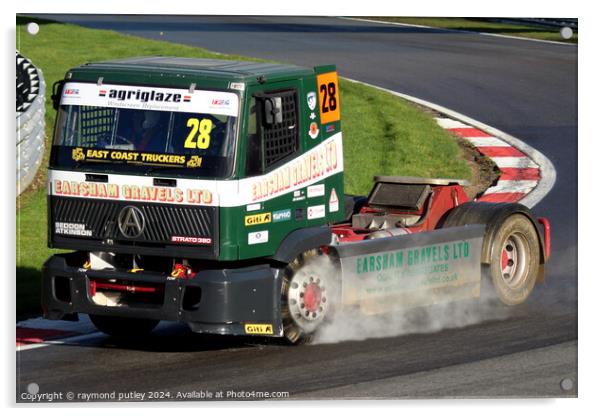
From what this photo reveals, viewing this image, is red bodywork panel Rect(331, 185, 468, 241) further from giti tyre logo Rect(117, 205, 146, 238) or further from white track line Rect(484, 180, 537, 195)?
giti tyre logo Rect(117, 205, 146, 238)

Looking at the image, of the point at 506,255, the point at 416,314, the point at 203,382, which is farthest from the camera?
the point at 506,255

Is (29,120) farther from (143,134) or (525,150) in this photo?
(525,150)

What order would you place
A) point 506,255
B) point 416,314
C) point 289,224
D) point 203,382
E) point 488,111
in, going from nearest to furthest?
point 203,382, point 289,224, point 416,314, point 506,255, point 488,111

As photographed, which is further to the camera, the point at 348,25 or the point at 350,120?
the point at 350,120

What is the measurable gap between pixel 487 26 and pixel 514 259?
8.56ft

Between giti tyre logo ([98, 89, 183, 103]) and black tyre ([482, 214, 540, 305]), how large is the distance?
4.22 m

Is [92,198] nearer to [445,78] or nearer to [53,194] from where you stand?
[53,194]

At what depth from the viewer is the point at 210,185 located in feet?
42.8

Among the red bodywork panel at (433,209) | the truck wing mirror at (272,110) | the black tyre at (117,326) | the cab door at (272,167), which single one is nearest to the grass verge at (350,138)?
the black tyre at (117,326)

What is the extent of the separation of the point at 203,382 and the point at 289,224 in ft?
5.82

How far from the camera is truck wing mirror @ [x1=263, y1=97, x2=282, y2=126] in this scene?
13.3m

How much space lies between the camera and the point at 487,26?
15508 millimetres

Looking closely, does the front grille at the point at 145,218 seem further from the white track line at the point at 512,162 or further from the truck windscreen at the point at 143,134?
the white track line at the point at 512,162

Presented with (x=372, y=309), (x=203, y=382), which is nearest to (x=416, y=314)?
(x=372, y=309)
